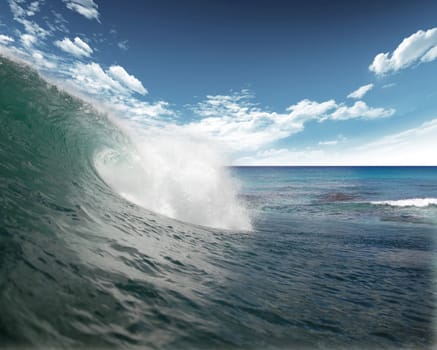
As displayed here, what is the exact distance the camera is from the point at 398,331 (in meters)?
3.95

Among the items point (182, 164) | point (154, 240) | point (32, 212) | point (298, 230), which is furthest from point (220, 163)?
point (32, 212)

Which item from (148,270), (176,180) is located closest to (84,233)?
(148,270)

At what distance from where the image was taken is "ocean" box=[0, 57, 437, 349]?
2873 millimetres

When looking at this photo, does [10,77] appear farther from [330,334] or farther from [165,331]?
[330,334]

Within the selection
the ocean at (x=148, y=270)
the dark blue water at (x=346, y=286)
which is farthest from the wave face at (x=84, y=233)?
the dark blue water at (x=346, y=286)

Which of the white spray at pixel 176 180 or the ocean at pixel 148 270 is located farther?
the white spray at pixel 176 180

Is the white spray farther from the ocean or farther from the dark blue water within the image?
the dark blue water

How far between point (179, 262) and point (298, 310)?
2.86 metres

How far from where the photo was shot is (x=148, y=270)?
4.59 meters

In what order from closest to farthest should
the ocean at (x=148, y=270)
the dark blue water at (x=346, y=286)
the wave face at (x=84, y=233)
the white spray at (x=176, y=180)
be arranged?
1. the wave face at (x=84, y=233)
2. the ocean at (x=148, y=270)
3. the dark blue water at (x=346, y=286)
4. the white spray at (x=176, y=180)

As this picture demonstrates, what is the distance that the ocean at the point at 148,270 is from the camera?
287 centimetres

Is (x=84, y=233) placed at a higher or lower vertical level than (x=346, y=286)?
higher

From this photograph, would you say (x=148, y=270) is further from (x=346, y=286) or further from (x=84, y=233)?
(x=346, y=286)

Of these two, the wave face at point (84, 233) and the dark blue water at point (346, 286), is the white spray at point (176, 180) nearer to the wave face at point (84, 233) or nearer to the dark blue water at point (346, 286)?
the wave face at point (84, 233)
